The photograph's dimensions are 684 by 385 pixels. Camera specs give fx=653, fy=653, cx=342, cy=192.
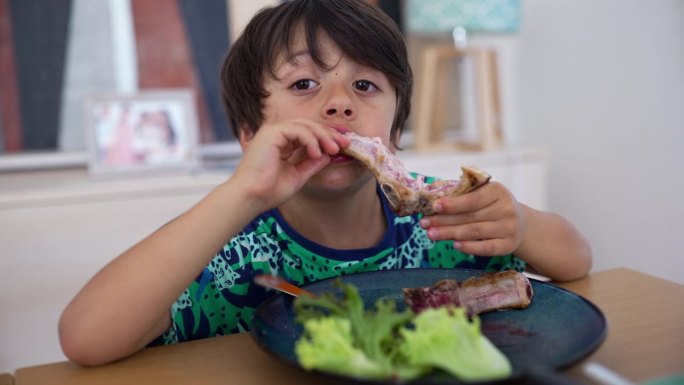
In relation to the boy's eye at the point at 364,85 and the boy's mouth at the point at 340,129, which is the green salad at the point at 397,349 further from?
the boy's eye at the point at 364,85

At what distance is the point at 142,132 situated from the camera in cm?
244

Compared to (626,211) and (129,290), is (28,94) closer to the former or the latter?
(129,290)

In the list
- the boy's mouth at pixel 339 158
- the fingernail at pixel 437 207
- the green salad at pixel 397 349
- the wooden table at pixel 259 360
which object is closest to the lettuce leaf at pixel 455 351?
the green salad at pixel 397 349

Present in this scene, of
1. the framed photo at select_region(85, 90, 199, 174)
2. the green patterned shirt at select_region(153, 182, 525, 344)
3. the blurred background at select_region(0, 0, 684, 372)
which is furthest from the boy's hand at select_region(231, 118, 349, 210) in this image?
the framed photo at select_region(85, 90, 199, 174)

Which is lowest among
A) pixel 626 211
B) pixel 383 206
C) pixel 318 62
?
pixel 626 211

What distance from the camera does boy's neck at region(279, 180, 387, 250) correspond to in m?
1.28

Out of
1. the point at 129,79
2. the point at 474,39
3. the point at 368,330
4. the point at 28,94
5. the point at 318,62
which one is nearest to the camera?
the point at 368,330

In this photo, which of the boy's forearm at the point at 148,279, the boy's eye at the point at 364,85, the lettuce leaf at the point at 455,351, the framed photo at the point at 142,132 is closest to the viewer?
the lettuce leaf at the point at 455,351

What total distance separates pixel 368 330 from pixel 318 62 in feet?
2.01

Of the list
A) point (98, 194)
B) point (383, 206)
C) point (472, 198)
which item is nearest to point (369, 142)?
point (472, 198)

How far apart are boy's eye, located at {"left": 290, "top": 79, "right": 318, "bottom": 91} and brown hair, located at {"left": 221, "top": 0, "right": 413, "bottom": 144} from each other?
0.12 ft

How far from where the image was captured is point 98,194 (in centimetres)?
208

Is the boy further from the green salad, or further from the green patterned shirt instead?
the green salad

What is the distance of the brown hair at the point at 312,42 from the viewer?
1195 millimetres
